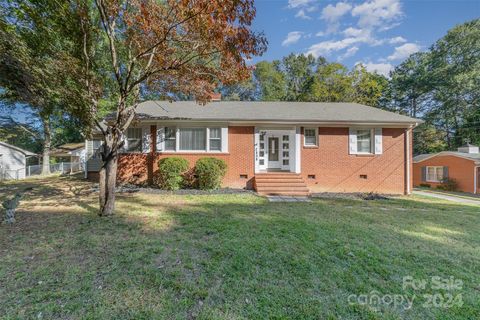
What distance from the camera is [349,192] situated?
10.3 meters

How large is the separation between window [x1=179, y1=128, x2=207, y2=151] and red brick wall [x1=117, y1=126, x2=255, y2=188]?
37 centimetres

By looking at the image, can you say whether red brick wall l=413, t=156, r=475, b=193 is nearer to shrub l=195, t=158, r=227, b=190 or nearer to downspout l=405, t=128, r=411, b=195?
downspout l=405, t=128, r=411, b=195

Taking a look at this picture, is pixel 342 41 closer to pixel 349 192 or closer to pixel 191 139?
pixel 349 192

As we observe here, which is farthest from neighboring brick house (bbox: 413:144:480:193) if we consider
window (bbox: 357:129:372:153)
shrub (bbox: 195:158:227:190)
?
shrub (bbox: 195:158:227:190)

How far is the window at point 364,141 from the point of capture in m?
10.5

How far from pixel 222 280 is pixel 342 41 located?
2055 cm

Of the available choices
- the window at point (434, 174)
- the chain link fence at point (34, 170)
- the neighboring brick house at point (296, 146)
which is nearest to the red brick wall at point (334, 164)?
the neighboring brick house at point (296, 146)

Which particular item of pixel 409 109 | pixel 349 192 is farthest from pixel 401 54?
pixel 349 192

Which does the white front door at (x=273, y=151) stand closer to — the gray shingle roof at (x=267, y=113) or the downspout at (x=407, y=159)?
the gray shingle roof at (x=267, y=113)

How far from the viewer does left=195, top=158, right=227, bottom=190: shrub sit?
366 inches

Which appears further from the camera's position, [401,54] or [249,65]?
[401,54]

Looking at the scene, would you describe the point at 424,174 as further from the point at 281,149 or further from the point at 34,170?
the point at 34,170

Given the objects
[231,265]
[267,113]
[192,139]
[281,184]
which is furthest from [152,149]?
[231,265]

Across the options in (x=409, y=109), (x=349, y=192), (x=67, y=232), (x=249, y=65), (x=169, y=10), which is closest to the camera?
(x=67, y=232)
